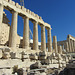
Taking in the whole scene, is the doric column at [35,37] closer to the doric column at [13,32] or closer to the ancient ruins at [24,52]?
the ancient ruins at [24,52]

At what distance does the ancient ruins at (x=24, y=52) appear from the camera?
7.80 meters

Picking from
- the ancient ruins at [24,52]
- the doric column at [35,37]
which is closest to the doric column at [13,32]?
the ancient ruins at [24,52]

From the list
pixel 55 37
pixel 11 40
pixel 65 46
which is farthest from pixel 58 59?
pixel 65 46

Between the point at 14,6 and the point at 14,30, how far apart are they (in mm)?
4631

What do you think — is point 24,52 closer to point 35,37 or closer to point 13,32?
point 13,32

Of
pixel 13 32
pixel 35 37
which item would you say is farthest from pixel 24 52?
pixel 35 37

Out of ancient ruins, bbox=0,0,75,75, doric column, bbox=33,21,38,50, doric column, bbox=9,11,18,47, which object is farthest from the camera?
doric column, bbox=33,21,38,50

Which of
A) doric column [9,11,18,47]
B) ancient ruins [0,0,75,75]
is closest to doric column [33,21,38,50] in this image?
ancient ruins [0,0,75,75]

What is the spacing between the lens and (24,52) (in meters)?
9.89

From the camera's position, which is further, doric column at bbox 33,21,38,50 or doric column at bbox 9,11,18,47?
doric column at bbox 33,21,38,50

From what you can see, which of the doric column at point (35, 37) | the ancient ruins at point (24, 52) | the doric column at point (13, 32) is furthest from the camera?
the doric column at point (35, 37)

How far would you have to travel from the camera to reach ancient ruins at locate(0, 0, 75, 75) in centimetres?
780

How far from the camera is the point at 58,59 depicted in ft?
39.9

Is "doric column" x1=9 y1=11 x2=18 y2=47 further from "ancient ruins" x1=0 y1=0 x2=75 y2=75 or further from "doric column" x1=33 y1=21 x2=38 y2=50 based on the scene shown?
"doric column" x1=33 y1=21 x2=38 y2=50
